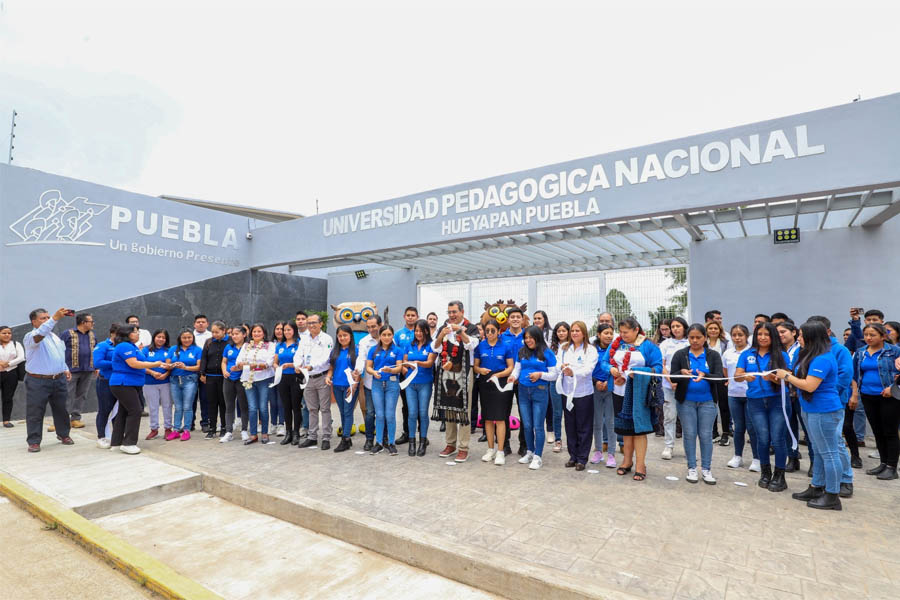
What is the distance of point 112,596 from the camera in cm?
287

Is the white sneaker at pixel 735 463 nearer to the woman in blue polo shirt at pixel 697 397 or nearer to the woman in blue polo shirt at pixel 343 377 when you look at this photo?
the woman in blue polo shirt at pixel 697 397

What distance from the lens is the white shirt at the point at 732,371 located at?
505cm

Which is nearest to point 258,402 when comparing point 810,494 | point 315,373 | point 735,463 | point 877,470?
point 315,373

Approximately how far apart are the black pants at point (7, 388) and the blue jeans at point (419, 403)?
6.74 m

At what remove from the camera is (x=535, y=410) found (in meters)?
5.18

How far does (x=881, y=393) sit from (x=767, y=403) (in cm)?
128

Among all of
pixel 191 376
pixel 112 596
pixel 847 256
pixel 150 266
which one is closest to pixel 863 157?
pixel 847 256

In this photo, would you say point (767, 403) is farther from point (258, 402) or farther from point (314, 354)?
point (258, 402)

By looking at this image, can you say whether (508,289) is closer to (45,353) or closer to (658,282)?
(658,282)

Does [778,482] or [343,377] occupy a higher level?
[343,377]

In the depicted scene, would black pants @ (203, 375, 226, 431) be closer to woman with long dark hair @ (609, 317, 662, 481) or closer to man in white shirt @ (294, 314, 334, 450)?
man in white shirt @ (294, 314, 334, 450)

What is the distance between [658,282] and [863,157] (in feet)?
15.4

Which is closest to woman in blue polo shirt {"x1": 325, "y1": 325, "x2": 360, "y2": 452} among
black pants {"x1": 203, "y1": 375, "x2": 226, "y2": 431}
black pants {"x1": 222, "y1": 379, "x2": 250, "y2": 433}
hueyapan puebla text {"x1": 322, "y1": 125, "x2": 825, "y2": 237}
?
black pants {"x1": 222, "y1": 379, "x2": 250, "y2": 433}

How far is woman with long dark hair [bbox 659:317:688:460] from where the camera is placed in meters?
5.72
